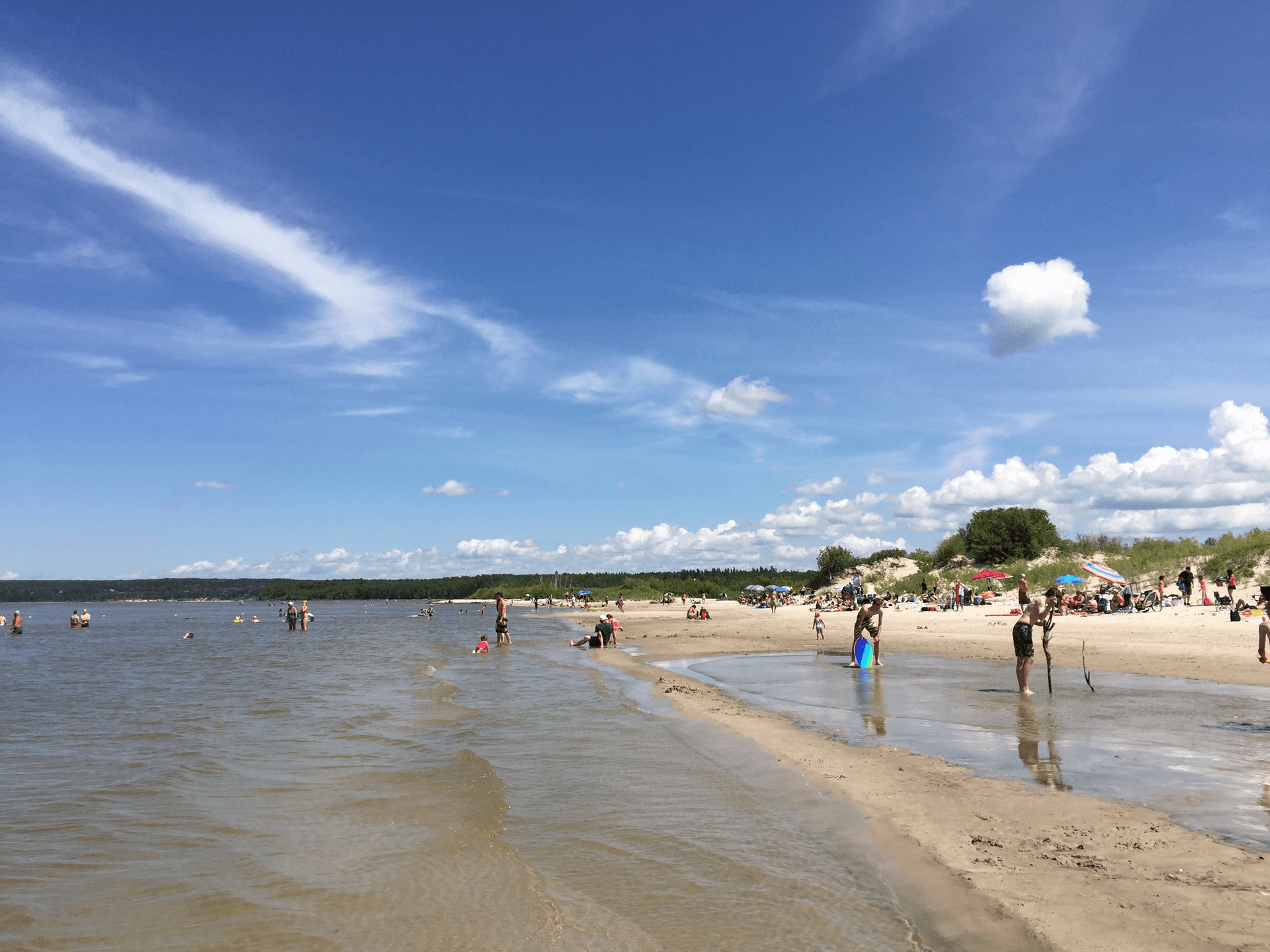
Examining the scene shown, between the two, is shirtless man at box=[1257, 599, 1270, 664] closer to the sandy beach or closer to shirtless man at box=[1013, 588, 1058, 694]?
shirtless man at box=[1013, 588, 1058, 694]

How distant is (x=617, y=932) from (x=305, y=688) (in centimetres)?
1804

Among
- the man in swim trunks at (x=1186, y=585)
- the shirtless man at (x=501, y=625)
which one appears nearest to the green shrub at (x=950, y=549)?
the man in swim trunks at (x=1186, y=585)

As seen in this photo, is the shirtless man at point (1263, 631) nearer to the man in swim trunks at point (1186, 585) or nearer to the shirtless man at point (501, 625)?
the man in swim trunks at point (1186, 585)

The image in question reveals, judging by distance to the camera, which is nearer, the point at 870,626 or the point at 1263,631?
the point at 1263,631

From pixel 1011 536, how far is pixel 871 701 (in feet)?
165

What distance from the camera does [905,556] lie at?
246ft

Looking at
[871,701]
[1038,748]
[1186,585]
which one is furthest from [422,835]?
[1186,585]

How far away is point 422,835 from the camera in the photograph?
7.53m

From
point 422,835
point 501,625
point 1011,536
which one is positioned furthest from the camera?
point 1011,536

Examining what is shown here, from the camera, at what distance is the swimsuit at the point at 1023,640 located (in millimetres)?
14766

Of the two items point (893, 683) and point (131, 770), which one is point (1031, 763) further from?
point (131, 770)

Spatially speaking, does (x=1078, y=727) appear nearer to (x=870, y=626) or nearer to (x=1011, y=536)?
(x=870, y=626)

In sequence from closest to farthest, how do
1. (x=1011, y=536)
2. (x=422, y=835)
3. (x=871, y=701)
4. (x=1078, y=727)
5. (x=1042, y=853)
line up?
(x=1042, y=853), (x=422, y=835), (x=1078, y=727), (x=871, y=701), (x=1011, y=536)

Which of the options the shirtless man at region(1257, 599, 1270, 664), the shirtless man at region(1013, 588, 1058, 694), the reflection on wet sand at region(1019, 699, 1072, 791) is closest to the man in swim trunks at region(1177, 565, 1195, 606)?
the shirtless man at region(1013, 588, 1058, 694)
